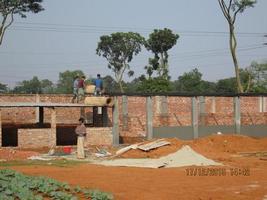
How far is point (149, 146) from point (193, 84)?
44.6 meters

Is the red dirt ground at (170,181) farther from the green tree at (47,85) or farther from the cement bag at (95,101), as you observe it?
the green tree at (47,85)

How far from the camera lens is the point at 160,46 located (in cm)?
4997

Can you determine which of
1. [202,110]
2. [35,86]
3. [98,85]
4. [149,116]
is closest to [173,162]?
[98,85]

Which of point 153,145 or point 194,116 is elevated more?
point 194,116

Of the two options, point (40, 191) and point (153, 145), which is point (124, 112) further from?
point (40, 191)

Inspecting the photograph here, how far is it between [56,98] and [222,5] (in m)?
15.4

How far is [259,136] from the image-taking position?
32.9 meters

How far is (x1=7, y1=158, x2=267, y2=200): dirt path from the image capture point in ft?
36.8

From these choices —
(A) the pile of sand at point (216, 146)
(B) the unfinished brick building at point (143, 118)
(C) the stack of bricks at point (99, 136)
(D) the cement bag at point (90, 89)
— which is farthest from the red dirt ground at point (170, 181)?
(D) the cement bag at point (90, 89)

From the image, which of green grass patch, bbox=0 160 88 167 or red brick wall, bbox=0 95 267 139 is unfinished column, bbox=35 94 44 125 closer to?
red brick wall, bbox=0 95 267 139

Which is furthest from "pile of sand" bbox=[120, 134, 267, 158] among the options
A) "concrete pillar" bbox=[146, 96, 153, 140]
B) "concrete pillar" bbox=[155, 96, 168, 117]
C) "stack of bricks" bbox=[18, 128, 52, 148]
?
"concrete pillar" bbox=[155, 96, 168, 117]

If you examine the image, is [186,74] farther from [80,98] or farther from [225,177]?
[225,177]

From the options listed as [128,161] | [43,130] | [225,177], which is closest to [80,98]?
[43,130]

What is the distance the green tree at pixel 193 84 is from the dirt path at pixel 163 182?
48632 mm
